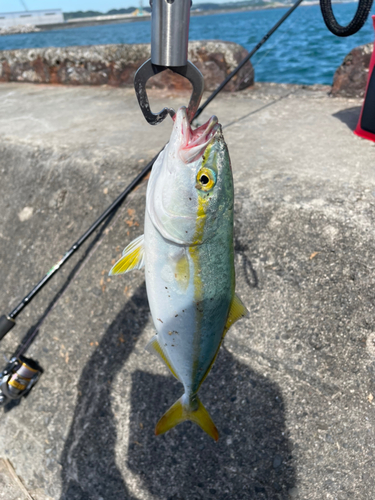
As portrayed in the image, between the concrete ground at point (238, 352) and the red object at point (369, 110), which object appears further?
the red object at point (369, 110)

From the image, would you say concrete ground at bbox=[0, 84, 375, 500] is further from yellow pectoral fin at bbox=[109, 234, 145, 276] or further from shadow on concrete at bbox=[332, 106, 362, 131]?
yellow pectoral fin at bbox=[109, 234, 145, 276]

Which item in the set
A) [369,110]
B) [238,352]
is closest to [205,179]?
[238,352]

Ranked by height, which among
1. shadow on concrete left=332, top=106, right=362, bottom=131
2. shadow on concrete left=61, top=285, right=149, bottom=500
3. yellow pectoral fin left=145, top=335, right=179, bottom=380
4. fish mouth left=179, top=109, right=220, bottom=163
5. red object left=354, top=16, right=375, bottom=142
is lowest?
shadow on concrete left=61, top=285, right=149, bottom=500

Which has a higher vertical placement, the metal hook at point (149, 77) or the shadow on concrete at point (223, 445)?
the metal hook at point (149, 77)

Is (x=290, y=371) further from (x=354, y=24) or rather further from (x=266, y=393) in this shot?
(x=354, y=24)

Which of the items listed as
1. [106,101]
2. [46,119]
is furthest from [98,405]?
[106,101]

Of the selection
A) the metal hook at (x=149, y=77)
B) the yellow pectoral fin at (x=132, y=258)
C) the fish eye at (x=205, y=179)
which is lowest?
the yellow pectoral fin at (x=132, y=258)

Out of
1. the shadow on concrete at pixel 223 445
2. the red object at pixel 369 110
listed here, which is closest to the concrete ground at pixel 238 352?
the shadow on concrete at pixel 223 445

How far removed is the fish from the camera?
4.42 feet

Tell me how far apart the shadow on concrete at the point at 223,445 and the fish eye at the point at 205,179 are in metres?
1.42

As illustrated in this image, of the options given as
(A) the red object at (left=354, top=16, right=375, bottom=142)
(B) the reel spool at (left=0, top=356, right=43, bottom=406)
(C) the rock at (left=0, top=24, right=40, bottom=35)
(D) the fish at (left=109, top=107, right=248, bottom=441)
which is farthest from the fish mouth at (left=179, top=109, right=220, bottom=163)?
(C) the rock at (left=0, top=24, right=40, bottom=35)

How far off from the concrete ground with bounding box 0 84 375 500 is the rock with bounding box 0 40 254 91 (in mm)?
2613

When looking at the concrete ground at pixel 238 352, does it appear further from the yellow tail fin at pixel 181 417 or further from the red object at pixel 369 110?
the yellow tail fin at pixel 181 417

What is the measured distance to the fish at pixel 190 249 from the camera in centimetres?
135
